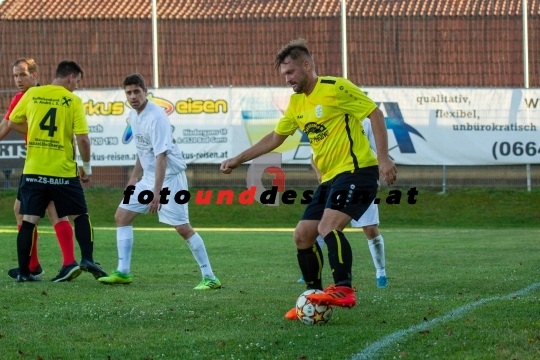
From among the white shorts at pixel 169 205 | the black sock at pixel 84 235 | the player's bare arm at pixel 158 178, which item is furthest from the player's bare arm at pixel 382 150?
the black sock at pixel 84 235

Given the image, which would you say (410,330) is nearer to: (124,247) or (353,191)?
(353,191)

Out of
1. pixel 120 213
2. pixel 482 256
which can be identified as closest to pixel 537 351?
pixel 120 213

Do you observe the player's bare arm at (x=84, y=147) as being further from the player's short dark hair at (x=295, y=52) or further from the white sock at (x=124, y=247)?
the player's short dark hair at (x=295, y=52)

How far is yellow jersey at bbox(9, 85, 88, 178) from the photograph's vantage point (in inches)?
367

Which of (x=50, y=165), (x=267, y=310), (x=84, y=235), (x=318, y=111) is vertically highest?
(x=318, y=111)

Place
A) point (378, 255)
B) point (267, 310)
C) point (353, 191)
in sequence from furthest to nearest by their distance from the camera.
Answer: point (378, 255), point (267, 310), point (353, 191)

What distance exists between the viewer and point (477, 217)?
74.7 ft

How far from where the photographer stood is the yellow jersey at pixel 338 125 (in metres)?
6.87

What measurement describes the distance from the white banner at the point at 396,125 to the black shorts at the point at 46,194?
13415 mm

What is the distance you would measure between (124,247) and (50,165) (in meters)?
1.08

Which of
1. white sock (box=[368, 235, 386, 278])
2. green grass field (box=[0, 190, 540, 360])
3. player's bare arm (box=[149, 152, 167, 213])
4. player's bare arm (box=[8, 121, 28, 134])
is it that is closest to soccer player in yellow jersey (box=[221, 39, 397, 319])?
green grass field (box=[0, 190, 540, 360])

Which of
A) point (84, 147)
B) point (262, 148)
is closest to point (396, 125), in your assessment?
point (84, 147)

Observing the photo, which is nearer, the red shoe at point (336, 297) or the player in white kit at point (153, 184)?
the red shoe at point (336, 297)

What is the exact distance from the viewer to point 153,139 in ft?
29.2
